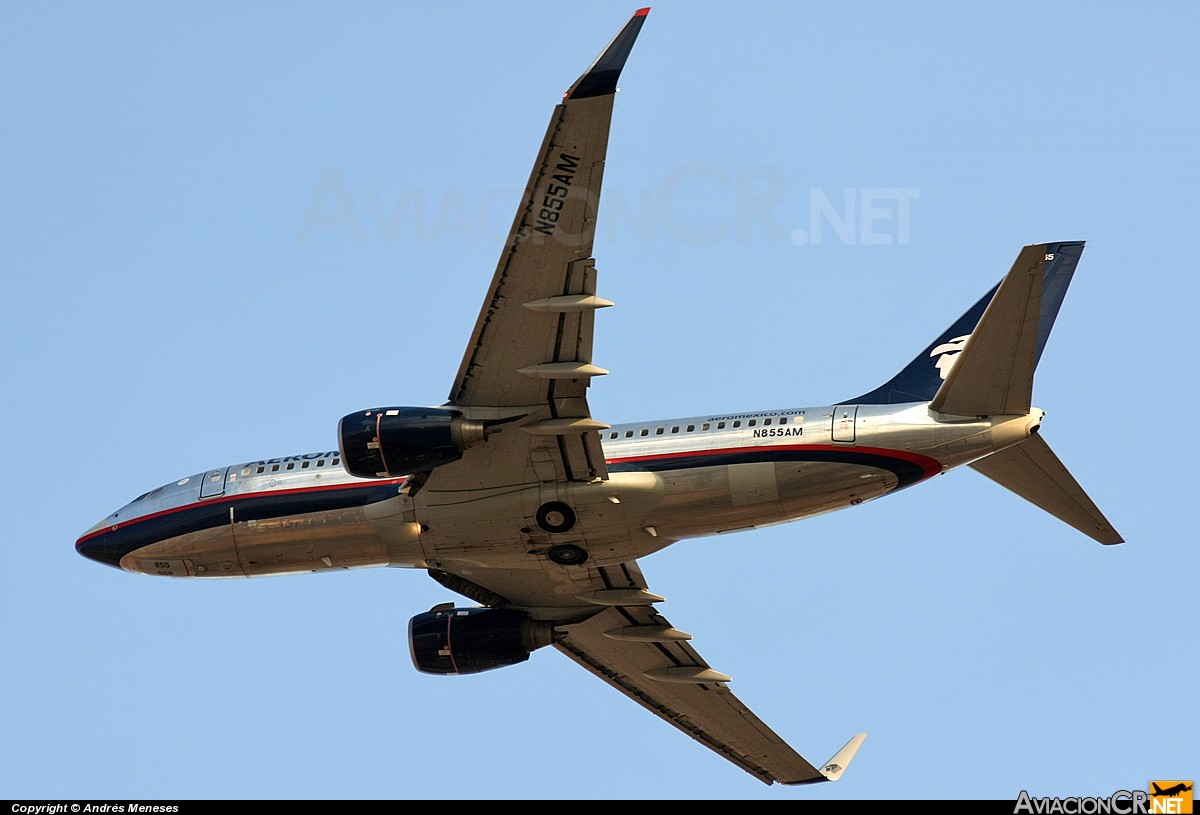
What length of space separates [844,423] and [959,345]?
490 centimetres

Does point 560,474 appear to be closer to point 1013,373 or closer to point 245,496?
point 245,496

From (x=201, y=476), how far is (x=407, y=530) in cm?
609

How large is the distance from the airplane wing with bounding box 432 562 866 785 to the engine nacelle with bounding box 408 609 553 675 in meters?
0.49

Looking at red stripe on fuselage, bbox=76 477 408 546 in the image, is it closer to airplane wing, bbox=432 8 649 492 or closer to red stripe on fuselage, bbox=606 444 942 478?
airplane wing, bbox=432 8 649 492

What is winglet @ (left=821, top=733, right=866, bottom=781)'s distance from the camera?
42.3m

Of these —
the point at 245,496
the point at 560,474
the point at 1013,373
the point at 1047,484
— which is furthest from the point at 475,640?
the point at 1013,373

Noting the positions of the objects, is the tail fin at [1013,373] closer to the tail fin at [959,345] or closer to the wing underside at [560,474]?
the tail fin at [959,345]

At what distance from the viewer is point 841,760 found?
42656 mm

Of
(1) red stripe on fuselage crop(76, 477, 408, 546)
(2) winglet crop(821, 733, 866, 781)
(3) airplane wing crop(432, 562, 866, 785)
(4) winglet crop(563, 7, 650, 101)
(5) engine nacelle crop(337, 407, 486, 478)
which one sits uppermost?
(4) winglet crop(563, 7, 650, 101)

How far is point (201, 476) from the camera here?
38938 millimetres

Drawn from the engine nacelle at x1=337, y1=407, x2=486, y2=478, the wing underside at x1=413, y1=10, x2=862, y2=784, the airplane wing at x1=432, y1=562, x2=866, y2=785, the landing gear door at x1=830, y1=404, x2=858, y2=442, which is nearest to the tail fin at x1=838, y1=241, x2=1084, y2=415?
the landing gear door at x1=830, y1=404, x2=858, y2=442

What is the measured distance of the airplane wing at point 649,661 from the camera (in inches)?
1537

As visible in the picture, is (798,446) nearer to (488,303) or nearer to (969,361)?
(969,361)

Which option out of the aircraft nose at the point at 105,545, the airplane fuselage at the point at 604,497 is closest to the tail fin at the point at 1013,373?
the airplane fuselage at the point at 604,497
